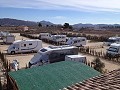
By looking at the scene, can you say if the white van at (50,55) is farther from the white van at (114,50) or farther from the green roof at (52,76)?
the white van at (114,50)

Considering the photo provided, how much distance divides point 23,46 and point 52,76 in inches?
741

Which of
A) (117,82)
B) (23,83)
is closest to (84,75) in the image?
(23,83)

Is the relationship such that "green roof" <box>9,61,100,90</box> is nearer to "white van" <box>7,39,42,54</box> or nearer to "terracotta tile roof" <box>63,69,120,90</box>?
"terracotta tile roof" <box>63,69,120,90</box>

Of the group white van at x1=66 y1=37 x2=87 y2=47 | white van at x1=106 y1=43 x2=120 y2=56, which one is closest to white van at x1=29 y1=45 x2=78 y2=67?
white van at x1=106 y1=43 x2=120 y2=56

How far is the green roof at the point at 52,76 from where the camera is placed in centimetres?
1070

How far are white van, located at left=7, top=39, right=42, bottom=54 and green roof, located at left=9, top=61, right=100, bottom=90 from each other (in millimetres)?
16604

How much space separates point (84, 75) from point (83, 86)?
5544 millimetres

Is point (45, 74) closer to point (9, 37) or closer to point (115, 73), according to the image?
point (115, 73)

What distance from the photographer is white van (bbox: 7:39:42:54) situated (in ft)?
96.8

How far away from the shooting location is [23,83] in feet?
36.2

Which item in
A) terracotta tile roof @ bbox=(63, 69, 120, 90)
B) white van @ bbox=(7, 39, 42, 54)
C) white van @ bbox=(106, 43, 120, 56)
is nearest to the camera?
terracotta tile roof @ bbox=(63, 69, 120, 90)

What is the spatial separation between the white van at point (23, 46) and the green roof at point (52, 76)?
16.6 metres

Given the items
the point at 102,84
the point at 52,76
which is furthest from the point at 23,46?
the point at 102,84

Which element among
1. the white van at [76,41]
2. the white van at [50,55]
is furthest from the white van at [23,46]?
the white van at [50,55]
